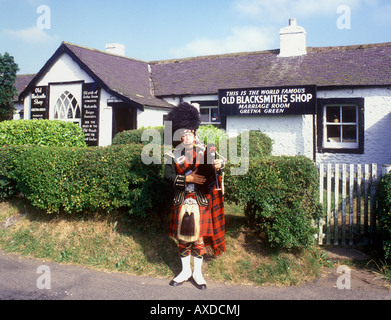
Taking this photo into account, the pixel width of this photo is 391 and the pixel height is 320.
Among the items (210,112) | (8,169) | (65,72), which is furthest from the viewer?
(65,72)

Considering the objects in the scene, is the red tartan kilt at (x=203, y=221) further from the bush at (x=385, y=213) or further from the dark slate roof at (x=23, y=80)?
the dark slate roof at (x=23, y=80)

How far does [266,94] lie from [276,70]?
185 cm

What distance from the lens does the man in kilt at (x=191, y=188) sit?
430 centimetres

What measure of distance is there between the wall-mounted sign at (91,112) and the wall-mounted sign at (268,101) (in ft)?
15.8

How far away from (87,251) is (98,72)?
9857mm

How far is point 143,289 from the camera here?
435 centimetres

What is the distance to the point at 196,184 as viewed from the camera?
4414mm

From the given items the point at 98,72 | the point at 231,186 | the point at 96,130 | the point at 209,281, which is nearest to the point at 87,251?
the point at 209,281

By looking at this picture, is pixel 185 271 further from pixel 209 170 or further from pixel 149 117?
pixel 149 117

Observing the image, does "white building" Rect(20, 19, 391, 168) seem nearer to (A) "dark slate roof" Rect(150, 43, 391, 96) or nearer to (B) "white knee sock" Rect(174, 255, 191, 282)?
(A) "dark slate roof" Rect(150, 43, 391, 96)

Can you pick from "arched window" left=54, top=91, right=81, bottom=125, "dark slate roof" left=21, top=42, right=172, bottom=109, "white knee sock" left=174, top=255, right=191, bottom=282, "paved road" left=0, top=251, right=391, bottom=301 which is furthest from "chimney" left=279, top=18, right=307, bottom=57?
"white knee sock" left=174, top=255, right=191, bottom=282

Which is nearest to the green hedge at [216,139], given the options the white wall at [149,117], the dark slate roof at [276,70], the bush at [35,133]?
the white wall at [149,117]

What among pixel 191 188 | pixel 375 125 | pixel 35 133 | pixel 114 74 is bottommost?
pixel 191 188

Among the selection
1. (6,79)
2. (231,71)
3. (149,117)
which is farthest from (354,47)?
(6,79)
